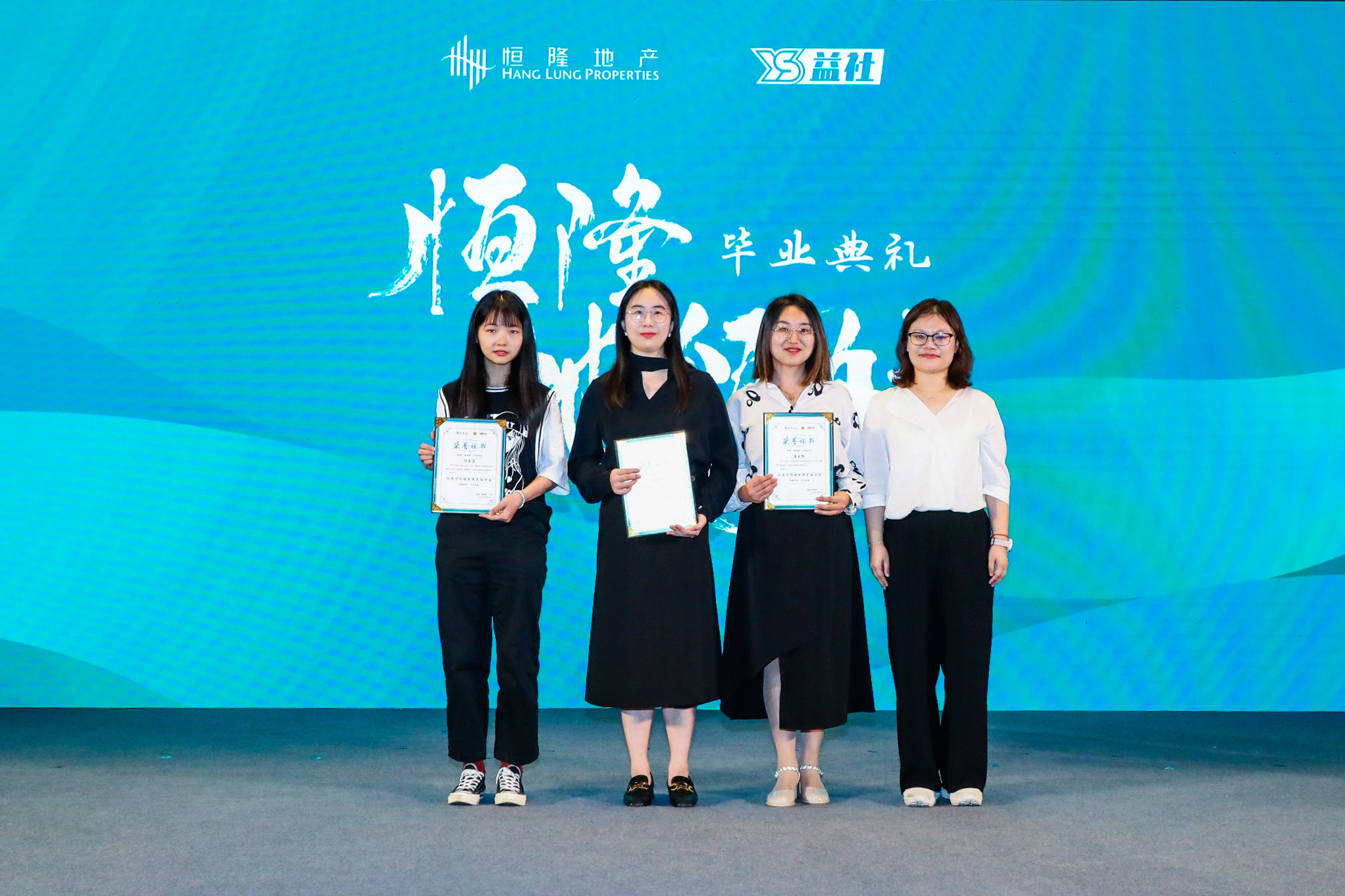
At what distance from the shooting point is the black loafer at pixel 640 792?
9.43ft

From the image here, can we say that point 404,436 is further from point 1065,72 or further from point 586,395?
point 1065,72

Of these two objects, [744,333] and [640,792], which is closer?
[640,792]

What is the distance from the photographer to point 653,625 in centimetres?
290

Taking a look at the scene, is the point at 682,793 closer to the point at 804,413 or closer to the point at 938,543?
the point at 938,543

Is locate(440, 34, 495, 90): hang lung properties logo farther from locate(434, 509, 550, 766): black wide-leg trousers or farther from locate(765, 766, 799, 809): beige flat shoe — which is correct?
locate(765, 766, 799, 809): beige flat shoe

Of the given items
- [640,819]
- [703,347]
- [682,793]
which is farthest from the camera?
[703,347]

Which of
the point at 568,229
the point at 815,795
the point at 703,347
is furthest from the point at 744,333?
the point at 815,795

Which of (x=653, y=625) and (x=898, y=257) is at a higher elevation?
(x=898, y=257)

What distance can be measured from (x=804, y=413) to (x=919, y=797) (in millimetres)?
1014

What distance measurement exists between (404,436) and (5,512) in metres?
1.56

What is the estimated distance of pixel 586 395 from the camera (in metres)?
3.04

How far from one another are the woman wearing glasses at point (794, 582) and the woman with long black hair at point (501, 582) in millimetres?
520

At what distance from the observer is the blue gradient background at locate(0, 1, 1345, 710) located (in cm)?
443

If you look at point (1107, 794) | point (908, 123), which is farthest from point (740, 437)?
point (908, 123)
